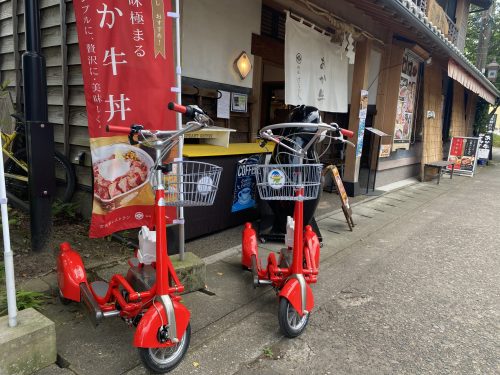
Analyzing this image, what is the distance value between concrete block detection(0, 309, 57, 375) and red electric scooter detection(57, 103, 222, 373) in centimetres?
31

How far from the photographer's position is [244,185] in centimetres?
550

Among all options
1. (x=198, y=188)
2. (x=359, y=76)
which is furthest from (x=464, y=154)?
(x=198, y=188)

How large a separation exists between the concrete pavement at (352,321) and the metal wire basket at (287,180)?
1.13 meters

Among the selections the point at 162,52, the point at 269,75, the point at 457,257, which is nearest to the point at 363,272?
the point at 457,257

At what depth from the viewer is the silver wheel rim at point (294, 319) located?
2936 mm

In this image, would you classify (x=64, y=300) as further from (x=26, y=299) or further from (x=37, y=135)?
(x=37, y=135)

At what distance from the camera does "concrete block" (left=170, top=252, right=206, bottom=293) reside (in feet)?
11.4

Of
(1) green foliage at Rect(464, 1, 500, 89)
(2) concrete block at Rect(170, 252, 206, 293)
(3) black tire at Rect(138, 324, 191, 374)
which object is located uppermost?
(1) green foliage at Rect(464, 1, 500, 89)

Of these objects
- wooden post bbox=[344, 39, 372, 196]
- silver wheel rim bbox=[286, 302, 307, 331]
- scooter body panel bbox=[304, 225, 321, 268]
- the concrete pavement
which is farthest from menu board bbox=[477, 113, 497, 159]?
silver wheel rim bbox=[286, 302, 307, 331]

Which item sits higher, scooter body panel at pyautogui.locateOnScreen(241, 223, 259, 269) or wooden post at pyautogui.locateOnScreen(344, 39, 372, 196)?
wooden post at pyautogui.locateOnScreen(344, 39, 372, 196)

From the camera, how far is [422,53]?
9.27 meters

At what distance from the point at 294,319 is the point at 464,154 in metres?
12.8

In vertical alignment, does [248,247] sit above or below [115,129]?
below

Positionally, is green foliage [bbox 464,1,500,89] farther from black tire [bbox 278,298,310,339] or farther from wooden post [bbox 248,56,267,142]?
black tire [bbox 278,298,310,339]
